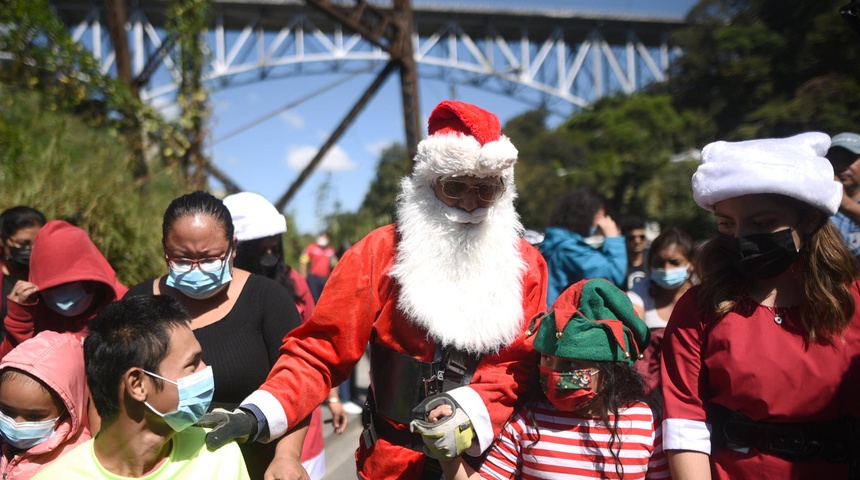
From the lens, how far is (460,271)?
7.25 ft

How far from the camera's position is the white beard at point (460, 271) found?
6.81ft

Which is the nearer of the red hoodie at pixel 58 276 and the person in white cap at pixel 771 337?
the person in white cap at pixel 771 337

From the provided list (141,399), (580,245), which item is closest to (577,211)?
(580,245)

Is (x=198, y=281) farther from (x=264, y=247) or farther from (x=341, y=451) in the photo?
(x=341, y=451)

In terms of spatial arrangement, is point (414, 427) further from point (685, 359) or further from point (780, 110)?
point (780, 110)

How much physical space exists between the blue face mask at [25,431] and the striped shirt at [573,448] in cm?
139

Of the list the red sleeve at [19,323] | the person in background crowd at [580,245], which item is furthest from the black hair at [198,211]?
the person in background crowd at [580,245]

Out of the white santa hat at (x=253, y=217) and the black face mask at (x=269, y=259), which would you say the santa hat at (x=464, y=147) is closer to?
the white santa hat at (x=253, y=217)

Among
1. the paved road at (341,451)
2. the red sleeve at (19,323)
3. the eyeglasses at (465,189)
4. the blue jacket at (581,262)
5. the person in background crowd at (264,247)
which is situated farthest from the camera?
the paved road at (341,451)

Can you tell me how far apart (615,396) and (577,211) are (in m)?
2.49

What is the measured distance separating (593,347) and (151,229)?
13.9 feet

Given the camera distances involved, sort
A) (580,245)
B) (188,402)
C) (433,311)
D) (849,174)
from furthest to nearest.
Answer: (580,245) → (849,174) → (433,311) → (188,402)

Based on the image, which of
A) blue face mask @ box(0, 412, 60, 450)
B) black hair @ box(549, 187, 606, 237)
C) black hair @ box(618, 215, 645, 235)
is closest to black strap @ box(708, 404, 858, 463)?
blue face mask @ box(0, 412, 60, 450)

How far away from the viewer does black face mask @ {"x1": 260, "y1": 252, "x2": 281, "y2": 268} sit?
356 centimetres
